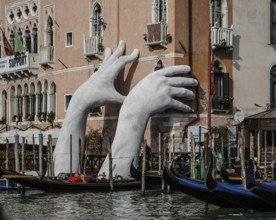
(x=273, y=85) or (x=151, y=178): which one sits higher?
(x=273, y=85)

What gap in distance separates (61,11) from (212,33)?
594 centimetres

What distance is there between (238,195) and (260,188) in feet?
2.23

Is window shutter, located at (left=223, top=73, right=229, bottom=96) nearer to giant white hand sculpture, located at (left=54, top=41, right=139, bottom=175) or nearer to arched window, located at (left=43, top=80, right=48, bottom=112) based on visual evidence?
giant white hand sculpture, located at (left=54, top=41, right=139, bottom=175)

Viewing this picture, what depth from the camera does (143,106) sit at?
21.1 meters

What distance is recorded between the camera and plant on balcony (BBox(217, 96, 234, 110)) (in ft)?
72.2

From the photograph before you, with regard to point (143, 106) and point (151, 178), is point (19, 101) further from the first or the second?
point (151, 178)

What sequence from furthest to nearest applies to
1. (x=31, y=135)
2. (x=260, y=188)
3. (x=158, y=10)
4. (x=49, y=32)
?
(x=49, y=32) < (x=31, y=135) < (x=158, y=10) < (x=260, y=188)


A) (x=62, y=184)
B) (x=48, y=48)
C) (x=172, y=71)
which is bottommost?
(x=62, y=184)

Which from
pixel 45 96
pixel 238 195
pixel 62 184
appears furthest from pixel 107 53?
pixel 238 195

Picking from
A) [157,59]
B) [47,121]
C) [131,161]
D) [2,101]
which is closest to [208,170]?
[131,161]

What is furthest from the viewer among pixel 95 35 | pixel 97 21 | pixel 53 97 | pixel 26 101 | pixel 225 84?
pixel 26 101

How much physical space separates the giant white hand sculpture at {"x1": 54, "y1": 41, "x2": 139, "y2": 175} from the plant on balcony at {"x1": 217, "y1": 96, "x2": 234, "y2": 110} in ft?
8.57

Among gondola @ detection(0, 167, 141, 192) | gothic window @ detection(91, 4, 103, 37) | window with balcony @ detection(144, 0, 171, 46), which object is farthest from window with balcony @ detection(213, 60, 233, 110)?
gondola @ detection(0, 167, 141, 192)

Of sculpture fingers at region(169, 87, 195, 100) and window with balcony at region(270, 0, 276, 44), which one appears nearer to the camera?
sculpture fingers at region(169, 87, 195, 100)
